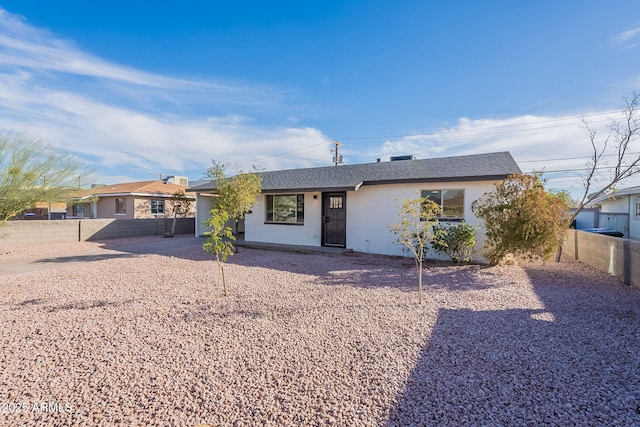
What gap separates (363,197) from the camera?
1139cm

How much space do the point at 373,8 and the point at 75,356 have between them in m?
10.8

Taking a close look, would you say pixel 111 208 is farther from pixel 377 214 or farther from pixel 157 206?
pixel 377 214

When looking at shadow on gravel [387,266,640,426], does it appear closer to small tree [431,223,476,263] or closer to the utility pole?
small tree [431,223,476,263]

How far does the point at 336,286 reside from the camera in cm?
679

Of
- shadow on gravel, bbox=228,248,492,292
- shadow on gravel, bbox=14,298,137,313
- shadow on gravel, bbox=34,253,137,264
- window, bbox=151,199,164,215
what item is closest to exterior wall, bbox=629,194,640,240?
shadow on gravel, bbox=228,248,492,292

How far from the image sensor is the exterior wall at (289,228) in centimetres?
1234

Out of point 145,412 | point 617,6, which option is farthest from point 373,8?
point 145,412

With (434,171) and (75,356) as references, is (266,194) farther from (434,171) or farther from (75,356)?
(75,356)

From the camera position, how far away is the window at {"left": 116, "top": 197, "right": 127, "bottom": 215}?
2209 centimetres

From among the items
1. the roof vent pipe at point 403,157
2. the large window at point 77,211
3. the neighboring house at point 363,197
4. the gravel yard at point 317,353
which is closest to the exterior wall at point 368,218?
the neighboring house at point 363,197

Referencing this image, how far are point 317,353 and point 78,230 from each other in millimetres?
16507

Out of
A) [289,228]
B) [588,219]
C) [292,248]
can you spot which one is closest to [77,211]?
[289,228]

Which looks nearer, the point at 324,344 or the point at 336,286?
the point at 324,344

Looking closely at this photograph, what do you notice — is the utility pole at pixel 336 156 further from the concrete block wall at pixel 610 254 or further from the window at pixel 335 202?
the concrete block wall at pixel 610 254
